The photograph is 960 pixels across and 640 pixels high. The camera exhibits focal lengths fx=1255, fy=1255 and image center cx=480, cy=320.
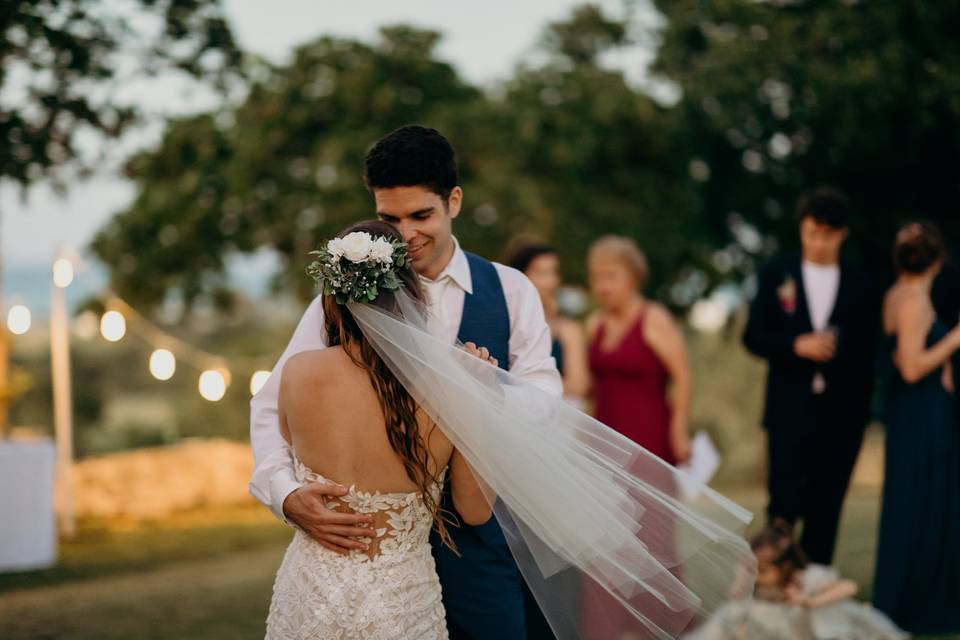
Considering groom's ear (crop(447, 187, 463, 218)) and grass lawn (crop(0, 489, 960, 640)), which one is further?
grass lawn (crop(0, 489, 960, 640))

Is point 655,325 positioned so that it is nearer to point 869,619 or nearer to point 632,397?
point 632,397

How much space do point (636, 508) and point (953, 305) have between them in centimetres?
407

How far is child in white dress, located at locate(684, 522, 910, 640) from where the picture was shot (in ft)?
18.6

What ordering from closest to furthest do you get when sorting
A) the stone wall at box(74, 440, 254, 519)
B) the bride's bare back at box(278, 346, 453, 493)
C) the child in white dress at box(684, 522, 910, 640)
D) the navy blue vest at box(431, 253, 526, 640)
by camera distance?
the bride's bare back at box(278, 346, 453, 493) < the navy blue vest at box(431, 253, 526, 640) < the child in white dress at box(684, 522, 910, 640) < the stone wall at box(74, 440, 254, 519)

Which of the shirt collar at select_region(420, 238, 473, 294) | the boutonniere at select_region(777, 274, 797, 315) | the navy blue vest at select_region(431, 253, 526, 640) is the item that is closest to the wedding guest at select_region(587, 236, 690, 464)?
the boutonniere at select_region(777, 274, 797, 315)

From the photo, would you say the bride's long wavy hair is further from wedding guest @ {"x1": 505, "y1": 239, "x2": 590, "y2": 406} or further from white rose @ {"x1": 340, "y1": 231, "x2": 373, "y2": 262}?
wedding guest @ {"x1": 505, "y1": 239, "x2": 590, "y2": 406}

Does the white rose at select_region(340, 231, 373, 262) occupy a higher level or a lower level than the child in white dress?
higher

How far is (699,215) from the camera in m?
16.4

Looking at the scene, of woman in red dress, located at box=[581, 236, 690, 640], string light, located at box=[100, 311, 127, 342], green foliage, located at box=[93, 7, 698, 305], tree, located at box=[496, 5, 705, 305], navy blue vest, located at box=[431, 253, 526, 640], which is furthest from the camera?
tree, located at box=[496, 5, 705, 305]

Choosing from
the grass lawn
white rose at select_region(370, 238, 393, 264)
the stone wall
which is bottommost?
the stone wall

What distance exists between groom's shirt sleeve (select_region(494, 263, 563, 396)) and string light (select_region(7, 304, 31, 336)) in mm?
8375

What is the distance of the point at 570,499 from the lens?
11.1ft

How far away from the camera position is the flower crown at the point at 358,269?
3.19 m

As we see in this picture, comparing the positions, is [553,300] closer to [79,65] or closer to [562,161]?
[79,65]
